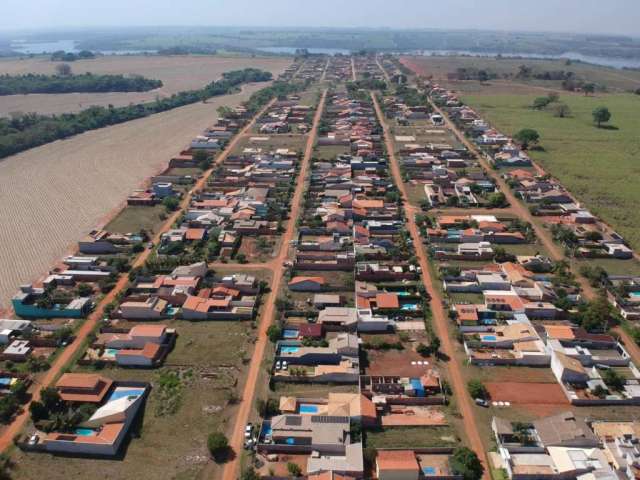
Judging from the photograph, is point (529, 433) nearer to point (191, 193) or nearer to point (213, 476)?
point (213, 476)

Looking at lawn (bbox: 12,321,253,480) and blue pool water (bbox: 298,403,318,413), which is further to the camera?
blue pool water (bbox: 298,403,318,413)

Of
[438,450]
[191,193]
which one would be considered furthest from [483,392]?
[191,193]

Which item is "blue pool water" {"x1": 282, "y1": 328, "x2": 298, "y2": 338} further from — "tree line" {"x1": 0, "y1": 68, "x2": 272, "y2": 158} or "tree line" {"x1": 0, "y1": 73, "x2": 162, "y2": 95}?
"tree line" {"x1": 0, "y1": 73, "x2": 162, "y2": 95}

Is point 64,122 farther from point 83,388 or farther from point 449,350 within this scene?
point 449,350

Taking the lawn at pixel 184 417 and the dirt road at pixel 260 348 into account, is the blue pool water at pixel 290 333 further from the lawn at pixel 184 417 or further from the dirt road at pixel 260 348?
the lawn at pixel 184 417

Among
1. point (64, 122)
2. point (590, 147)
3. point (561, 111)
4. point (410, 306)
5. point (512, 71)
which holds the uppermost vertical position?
point (512, 71)

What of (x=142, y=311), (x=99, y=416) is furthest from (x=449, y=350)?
(x=142, y=311)

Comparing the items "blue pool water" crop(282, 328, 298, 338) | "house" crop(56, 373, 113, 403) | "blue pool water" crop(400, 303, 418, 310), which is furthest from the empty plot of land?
"house" crop(56, 373, 113, 403)
